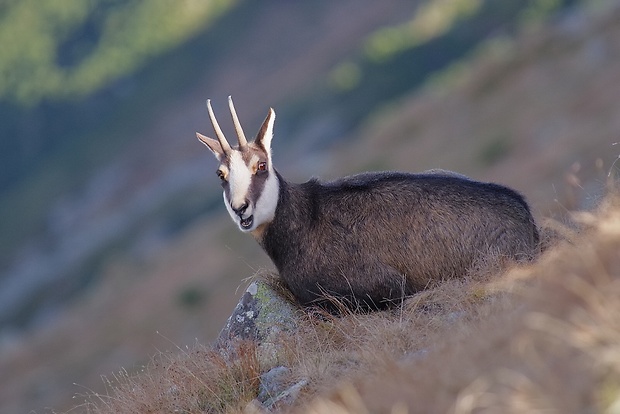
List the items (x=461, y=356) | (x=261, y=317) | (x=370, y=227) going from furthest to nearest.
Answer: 1. (x=261, y=317)
2. (x=370, y=227)
3. (x=461, y=356)

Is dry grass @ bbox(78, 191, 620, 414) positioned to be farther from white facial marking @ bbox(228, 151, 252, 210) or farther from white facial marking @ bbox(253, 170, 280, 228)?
white facial marking @ bbox(228, 151, 252, 210)

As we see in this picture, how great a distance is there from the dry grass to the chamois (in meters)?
0.66

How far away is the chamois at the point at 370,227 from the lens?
40.3 ft

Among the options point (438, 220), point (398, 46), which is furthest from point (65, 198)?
point (438, 220)

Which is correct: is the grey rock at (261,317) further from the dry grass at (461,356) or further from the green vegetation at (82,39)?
the green vegetation at (82,39)

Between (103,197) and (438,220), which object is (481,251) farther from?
(103,197)

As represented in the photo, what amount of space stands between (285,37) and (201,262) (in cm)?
9830

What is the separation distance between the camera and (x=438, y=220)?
12.4 meters

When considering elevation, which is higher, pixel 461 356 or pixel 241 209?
pixel 241 209

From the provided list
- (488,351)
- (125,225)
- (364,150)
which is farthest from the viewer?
(125,225)

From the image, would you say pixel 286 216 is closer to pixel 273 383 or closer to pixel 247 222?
pixel 247 222

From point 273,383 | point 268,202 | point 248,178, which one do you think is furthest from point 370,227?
point 273,383

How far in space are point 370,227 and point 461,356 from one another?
494 cm

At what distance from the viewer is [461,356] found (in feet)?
25.6
